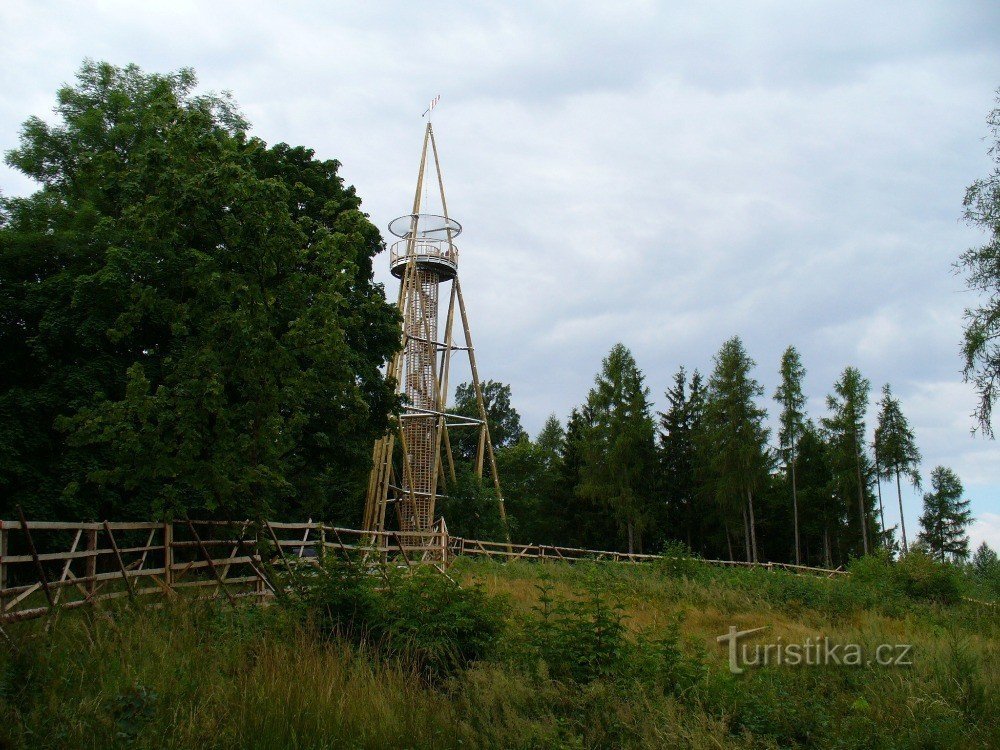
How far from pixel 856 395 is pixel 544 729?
144ft

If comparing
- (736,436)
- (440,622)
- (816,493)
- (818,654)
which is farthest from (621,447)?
(440,622)

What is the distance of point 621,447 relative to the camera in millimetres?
44375

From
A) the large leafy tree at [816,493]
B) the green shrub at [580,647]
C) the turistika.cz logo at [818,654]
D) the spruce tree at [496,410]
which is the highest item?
the spruce tree at [496,410]

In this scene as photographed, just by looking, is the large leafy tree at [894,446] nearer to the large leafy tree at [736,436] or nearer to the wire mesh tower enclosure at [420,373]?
the large leafy tree at [736,436]

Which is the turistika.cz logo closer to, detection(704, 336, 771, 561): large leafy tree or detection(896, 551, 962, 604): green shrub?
detection(896, 551, 962, 604): green shrub

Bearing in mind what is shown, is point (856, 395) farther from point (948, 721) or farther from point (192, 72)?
point (948, 721)

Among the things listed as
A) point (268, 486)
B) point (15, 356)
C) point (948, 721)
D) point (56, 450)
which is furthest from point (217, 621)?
point (15, 356)

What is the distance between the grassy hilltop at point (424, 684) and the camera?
5.86 m

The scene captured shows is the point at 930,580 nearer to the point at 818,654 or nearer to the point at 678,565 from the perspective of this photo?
the point at 678,565

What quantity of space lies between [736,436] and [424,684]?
38.8 metres

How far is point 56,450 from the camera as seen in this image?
17.0 m

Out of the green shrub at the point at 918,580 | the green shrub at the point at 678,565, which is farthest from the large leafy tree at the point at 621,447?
the green shrub at the point at 918,580

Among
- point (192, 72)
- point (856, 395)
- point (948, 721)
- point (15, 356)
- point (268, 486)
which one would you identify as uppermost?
point (192, 72)

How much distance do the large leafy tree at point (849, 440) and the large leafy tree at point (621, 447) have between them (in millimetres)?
10283
